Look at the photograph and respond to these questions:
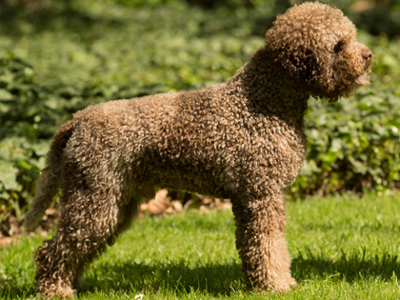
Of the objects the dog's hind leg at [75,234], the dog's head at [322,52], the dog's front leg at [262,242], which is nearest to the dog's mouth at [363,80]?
the dog's head at [322,52]

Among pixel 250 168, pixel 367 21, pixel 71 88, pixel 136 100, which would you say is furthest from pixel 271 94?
pixel 367 21

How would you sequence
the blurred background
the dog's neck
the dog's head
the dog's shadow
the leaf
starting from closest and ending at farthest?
1. the dog's head
2. the dog's neck
3. the dog's shadow
4. the leaf
5. the blurred background

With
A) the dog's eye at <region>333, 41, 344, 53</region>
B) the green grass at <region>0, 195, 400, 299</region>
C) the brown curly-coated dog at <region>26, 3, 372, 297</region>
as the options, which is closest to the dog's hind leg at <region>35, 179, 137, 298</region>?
the brown curly-coated dog at <region>26, 3, 372, 297</region>

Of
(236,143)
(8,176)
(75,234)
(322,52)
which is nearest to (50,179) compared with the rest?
(75,234)

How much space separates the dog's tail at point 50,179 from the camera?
148 inches

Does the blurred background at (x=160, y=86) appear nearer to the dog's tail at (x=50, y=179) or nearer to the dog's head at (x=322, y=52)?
the dog's head at (x=322, y=52)

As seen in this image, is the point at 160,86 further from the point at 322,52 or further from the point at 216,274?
the point at 322,52

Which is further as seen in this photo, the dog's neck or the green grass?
the green grass

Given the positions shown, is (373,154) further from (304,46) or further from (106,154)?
(106,154)

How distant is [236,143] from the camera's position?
3.35m

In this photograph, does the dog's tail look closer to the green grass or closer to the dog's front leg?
the green grass

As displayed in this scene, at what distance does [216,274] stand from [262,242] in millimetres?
750

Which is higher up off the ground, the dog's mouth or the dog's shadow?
the dog's mouth

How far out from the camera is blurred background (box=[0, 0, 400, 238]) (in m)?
5.79
